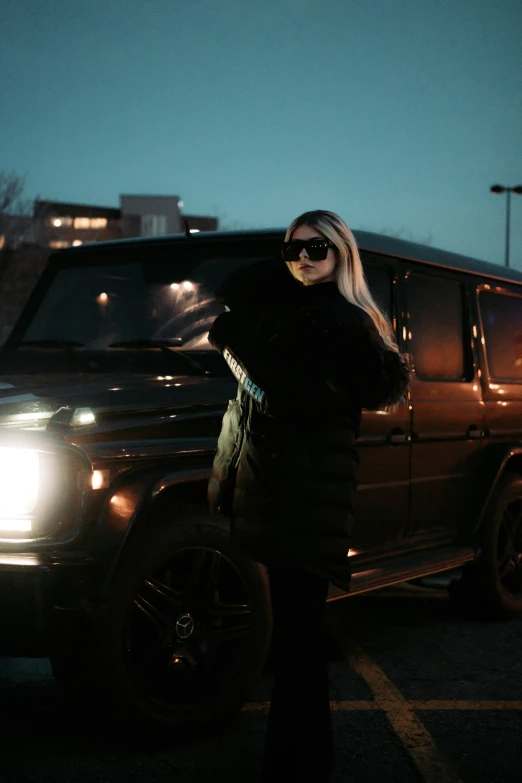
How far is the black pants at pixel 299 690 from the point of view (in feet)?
10.0

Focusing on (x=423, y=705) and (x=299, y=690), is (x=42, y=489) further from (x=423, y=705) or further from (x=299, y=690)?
(x=423, y=705)

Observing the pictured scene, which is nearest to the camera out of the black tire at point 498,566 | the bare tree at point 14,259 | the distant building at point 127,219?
the black tire at point 498,566

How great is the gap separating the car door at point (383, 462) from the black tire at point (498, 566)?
0.99 metres

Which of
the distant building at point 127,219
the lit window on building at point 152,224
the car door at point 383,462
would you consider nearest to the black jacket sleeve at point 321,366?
the car door at point 383,462

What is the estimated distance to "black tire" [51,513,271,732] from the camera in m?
3.63

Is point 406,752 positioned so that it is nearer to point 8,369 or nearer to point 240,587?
point 240,587

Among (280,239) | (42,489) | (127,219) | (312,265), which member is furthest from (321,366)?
(127,219)

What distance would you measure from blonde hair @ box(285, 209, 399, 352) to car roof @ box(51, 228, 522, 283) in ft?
5.42

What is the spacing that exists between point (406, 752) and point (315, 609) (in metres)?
1.18

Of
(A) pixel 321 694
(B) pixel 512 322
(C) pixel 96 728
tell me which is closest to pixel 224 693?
(C) pixel 96 728

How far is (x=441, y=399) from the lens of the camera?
5441 millimetres

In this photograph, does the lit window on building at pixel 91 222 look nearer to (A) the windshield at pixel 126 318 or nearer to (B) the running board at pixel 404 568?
(A) the windshield at pixel 126 318

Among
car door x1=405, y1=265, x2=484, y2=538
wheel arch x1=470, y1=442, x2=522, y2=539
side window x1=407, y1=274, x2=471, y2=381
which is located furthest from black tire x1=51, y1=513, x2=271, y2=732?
wheel arch x1=470, y1=442, x2=522, y2=539

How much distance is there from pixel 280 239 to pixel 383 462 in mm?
1167
